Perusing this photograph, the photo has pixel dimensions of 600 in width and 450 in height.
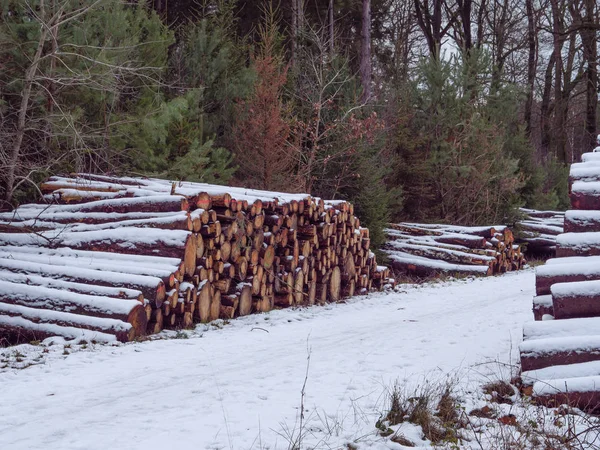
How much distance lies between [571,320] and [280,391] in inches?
94.6

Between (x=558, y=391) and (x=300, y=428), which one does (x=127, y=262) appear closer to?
(x=300, y=428)

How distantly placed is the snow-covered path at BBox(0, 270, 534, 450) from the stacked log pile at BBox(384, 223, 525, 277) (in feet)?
22.9

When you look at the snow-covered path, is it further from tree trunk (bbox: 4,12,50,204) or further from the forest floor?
tree trunk (bbox: 4,12,50,204)

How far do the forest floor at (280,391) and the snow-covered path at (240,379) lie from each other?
15 millimetres

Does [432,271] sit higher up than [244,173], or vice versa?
[244,173]

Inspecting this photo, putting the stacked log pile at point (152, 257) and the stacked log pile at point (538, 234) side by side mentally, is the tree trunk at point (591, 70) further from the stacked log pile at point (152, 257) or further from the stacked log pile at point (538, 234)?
the stacked log pile at point (152, 257)

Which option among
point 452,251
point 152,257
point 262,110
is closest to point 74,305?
point 152,257

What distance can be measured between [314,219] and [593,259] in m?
6.10

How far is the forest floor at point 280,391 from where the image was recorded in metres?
3.93

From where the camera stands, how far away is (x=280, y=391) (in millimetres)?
4980

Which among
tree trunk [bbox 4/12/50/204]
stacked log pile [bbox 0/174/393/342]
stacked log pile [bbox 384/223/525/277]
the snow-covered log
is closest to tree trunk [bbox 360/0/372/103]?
stacked log pile [bbox 384/223/525/277]

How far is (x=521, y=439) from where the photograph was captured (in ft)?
12.8

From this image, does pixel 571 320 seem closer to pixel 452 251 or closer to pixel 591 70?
pixel 452 251

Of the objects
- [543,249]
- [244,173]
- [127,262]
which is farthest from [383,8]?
[127,262]
